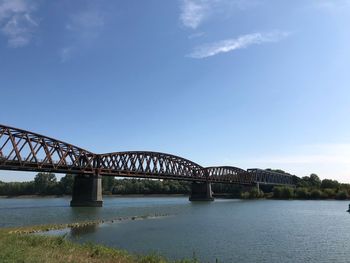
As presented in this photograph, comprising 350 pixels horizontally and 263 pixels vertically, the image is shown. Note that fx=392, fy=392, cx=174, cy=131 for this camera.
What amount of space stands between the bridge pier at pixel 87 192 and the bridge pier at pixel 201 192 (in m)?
67.8

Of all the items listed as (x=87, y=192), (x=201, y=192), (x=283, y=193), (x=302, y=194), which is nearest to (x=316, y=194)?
(x=302, y=194)

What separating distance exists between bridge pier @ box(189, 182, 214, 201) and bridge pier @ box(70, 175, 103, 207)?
67.8 meters

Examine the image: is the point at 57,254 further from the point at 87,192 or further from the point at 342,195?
the point at 342,195

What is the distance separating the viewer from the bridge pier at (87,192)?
382 feet

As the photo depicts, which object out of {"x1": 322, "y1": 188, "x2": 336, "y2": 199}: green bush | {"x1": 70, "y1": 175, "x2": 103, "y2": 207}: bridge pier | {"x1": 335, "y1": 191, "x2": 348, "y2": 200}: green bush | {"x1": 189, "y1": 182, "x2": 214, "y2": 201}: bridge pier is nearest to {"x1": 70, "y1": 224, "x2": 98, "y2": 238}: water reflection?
{"x1": 70, "y1": 175, "x2": 103, "y2": 207}: bridge pier

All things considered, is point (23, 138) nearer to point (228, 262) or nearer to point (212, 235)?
point (212, 235)

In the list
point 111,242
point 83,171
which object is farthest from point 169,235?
point 83,171

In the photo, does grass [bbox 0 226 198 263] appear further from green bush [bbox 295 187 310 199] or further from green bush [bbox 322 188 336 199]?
green bush [bbox 322 188 336 199]

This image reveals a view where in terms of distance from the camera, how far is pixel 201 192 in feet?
611

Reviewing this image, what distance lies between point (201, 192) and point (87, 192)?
254 ft

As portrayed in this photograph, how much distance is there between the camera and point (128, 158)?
158250 millimetres

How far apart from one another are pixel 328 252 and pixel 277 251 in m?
4.58

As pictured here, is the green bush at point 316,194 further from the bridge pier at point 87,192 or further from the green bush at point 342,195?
the bridge pier at point 87,192

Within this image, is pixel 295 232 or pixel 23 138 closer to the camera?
pixel 295 232
